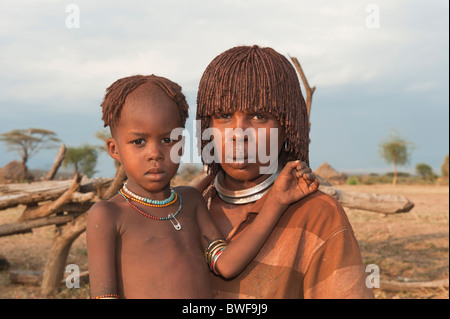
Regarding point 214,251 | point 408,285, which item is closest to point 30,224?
point 408,285

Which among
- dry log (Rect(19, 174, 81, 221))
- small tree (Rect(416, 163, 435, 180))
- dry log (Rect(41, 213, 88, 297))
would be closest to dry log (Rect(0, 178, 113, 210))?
dry log (Rect(19, 174, 81, 221))

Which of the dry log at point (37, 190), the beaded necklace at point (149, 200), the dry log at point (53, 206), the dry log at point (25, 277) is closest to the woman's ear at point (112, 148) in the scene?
the beaded necklace at point (149, 200)

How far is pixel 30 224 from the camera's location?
8523mm

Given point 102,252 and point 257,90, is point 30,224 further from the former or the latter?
point 257,90

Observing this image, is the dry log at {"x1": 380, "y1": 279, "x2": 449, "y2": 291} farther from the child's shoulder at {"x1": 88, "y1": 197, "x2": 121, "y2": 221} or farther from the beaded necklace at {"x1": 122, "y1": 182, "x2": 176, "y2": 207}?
the child's shoulder at {"x1": 88, "y1": 197, "x2": 121, "y2": 221}

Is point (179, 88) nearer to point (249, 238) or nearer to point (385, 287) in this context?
point (249, 238)

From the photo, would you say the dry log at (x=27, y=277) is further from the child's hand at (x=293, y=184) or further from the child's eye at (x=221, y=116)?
the child's hand at (x=293, y=184)

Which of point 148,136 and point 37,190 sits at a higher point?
point 148,136

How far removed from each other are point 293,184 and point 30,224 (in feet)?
25.7

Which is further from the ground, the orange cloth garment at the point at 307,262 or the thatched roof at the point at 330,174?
the orange cloth garment at the point at 307,262

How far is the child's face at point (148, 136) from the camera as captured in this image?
6.16 feet

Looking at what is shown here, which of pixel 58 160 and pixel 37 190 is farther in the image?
pixel 58 160

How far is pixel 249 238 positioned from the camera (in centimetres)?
187

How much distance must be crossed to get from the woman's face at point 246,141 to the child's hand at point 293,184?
0.48ft
